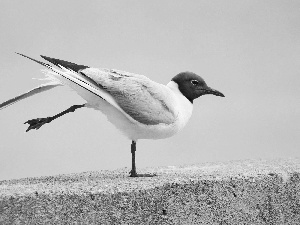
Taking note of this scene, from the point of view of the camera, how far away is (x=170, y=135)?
3.05m

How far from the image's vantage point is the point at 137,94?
2.91m

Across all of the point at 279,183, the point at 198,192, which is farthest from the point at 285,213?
the point at 198,192

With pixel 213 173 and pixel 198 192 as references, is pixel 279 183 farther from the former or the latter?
pixel 198 192

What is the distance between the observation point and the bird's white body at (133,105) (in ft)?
9.41

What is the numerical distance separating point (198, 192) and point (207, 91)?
568 millimetres

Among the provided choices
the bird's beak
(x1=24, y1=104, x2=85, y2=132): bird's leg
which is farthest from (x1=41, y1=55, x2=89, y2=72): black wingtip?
the bird's beak

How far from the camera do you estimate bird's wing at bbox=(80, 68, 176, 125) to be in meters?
2.88

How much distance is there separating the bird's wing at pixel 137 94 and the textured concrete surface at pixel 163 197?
314mm

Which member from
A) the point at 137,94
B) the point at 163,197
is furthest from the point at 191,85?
the point at 163,197

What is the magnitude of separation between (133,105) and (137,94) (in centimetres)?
6

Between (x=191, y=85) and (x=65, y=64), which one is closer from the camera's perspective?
(x=65, y=64)

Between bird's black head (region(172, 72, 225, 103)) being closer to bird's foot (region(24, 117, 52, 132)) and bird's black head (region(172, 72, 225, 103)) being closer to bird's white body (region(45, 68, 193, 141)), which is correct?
bird's white body (region(45, 68, 193, 141))

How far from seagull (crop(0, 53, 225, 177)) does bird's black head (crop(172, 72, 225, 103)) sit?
87 mm

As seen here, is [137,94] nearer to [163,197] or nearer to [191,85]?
[191,85]
